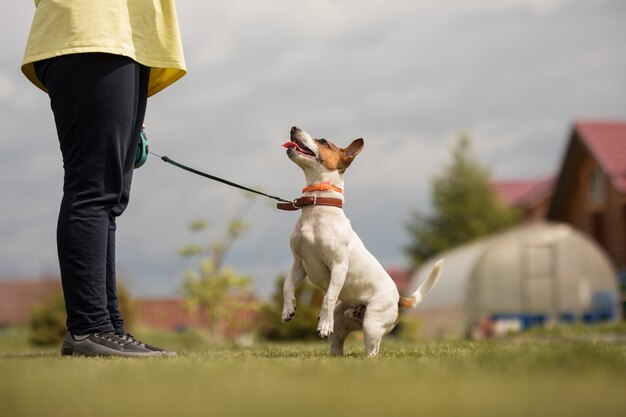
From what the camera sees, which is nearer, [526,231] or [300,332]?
[300,332]

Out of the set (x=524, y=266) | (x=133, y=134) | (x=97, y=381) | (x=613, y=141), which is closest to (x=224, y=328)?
(x=524, y=266)

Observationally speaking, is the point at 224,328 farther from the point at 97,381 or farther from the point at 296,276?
the point at 97,381

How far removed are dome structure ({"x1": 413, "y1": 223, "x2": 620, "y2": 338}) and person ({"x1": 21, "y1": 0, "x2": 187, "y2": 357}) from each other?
51.1 feet

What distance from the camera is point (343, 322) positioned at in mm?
4754

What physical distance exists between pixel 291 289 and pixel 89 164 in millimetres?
1182

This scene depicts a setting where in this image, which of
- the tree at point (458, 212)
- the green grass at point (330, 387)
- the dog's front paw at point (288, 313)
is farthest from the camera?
the tree at point (458, 212)

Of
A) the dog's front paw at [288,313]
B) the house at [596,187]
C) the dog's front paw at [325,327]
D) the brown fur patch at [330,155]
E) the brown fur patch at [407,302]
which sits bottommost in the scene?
the dog's front paw at [325,327]

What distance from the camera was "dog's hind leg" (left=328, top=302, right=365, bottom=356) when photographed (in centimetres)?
472

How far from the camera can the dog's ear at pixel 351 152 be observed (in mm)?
4605

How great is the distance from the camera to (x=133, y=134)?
475 centimetres

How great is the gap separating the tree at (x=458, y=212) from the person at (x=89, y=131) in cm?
2647

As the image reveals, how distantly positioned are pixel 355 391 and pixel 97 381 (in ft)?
2.96

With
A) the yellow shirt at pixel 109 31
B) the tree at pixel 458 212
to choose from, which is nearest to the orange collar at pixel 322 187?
the yellow shirt at pixel 109 31

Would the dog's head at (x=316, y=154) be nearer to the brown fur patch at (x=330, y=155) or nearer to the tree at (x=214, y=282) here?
the brown fur patch at (x=330, y=155)
